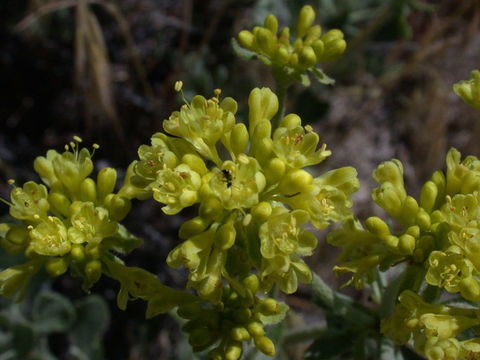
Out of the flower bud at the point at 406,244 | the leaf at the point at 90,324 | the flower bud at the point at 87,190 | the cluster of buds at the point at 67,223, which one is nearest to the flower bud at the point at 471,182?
the flower bud at the point at 406,244

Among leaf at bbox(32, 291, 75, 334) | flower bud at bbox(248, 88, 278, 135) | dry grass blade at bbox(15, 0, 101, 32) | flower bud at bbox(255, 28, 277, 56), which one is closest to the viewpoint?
flower bud at bbox(248, 88, 278, 135)

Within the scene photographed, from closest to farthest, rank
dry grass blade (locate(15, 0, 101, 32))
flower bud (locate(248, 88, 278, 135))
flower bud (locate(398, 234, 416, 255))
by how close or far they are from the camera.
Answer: flower bud (locate(398, 234, 416, 255)) → flower bud (locate(248, 88, 278, 135)) → dry grass blade (locate(15, 0, 101, 32))

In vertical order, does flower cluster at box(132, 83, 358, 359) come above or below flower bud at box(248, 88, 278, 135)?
below

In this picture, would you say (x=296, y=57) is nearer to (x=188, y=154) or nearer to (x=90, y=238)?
(x=188, y=154)

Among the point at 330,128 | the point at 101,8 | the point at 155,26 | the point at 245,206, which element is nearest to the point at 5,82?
the point at 101,8

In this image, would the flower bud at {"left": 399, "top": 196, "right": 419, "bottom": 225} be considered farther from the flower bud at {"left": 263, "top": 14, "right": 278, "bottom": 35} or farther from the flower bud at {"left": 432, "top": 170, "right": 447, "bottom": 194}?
the flower bud at {"left": 263, "top": 14, "right": 278, "bottom": 35}

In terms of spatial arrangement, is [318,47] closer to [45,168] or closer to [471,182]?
[471,182]

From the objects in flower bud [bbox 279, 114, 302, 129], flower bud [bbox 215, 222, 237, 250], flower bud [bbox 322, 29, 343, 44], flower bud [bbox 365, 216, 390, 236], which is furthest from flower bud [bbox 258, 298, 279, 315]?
flower bud [bbox 322, 29, 343, 44]
